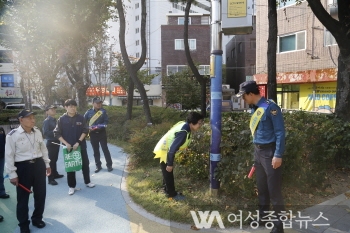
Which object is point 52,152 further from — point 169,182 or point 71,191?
point 169,182

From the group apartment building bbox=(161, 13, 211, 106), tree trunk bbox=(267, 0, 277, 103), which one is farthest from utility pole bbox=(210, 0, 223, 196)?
apartment building bbox=(161, 13, 211, 106)

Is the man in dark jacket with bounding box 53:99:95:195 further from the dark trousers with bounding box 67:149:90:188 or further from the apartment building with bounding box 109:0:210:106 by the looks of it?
the apartment building with bounding box 109:0:210:106

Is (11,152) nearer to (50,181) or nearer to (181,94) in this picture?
(50,181)

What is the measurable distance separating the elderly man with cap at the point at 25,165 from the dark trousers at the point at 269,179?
305 centimetres

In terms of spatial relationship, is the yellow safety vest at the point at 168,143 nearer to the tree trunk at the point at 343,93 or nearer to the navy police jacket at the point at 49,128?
the navy police jacket at the point at 49,128

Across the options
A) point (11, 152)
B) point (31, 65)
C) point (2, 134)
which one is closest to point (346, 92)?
point (11, 152)

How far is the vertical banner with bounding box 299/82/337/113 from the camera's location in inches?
706

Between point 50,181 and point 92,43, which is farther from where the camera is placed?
point 92,43

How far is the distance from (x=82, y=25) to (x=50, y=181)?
1101cm

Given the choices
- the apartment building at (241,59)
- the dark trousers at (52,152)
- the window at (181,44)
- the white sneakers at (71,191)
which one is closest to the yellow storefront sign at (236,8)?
the white sneakers at (71,191)

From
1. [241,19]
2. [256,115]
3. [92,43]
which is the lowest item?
[256,115]

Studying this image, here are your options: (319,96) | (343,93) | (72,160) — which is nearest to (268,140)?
(72,160)

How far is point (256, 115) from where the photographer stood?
3.50 metres

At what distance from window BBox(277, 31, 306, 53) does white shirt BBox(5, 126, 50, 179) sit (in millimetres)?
19176
